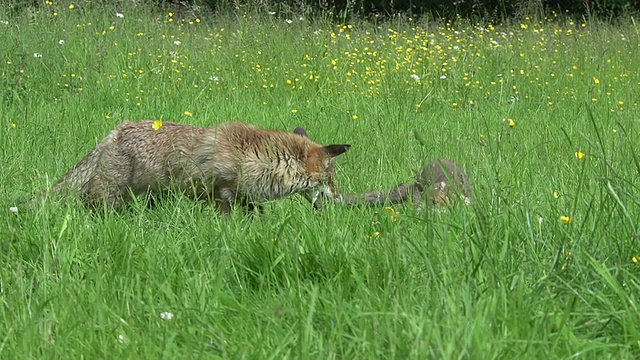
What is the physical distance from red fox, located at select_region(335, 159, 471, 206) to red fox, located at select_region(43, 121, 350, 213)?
2.12ft

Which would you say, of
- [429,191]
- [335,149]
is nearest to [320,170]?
[335,149]

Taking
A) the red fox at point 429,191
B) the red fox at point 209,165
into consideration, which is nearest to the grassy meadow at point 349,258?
the red fox at point 429,191

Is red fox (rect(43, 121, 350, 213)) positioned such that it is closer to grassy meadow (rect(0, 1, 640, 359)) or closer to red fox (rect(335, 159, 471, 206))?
grassy meadow (rect(0, 1, 640, 359))

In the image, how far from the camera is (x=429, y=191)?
420 cm

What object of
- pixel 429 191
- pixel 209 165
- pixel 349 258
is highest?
pixel 349 258

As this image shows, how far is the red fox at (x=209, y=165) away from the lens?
5.40 metres

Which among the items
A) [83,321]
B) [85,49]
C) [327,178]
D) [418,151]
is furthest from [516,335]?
[85,49]

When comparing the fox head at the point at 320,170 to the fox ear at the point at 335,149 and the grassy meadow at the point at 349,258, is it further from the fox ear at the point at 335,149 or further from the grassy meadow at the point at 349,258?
the grassy meadow at the point at 349,258

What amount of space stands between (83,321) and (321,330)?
2.56ft

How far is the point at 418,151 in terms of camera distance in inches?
255

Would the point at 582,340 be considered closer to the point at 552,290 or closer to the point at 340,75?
the point at 552,290

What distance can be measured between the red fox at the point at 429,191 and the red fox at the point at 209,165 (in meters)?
0.65

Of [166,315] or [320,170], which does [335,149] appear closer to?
[320,170]

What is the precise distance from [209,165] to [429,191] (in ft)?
5.60
